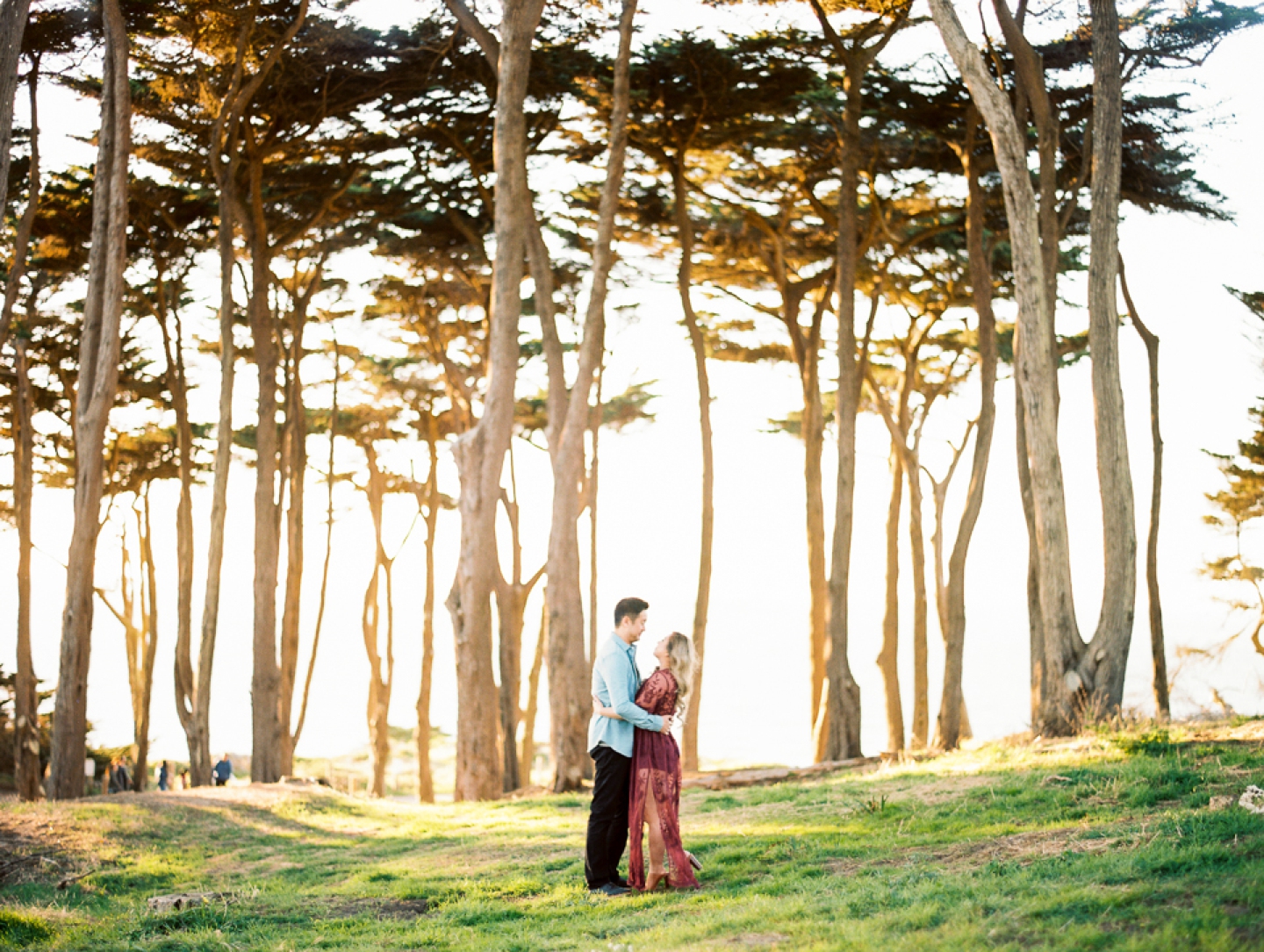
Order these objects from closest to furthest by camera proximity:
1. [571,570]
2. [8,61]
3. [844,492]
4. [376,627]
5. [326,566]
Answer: [8,61] → [571,570] → [844,492] → [326,566] → [376,627]

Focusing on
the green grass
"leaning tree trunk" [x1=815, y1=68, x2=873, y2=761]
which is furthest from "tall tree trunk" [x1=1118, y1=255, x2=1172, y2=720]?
the green grass

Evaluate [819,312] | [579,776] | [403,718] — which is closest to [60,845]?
[579,776]

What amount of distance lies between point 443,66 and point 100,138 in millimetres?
4355

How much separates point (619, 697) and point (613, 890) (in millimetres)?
935

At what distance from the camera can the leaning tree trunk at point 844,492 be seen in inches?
544

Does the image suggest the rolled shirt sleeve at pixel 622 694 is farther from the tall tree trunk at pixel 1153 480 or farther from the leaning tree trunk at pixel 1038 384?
the tall tree trunk at pixel 1153 480

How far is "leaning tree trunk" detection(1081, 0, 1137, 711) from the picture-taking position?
9789 mm

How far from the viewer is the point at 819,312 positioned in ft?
61.3

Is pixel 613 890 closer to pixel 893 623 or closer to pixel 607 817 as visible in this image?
pixel 607 817

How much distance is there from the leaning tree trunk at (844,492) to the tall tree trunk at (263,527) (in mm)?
7033

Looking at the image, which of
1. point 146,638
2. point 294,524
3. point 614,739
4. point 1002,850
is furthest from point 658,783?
point 146,638

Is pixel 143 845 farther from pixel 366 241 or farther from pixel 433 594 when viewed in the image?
pixel 433 594

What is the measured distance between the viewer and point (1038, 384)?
33.4ft

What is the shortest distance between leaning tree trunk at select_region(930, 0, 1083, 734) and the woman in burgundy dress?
5.27m
